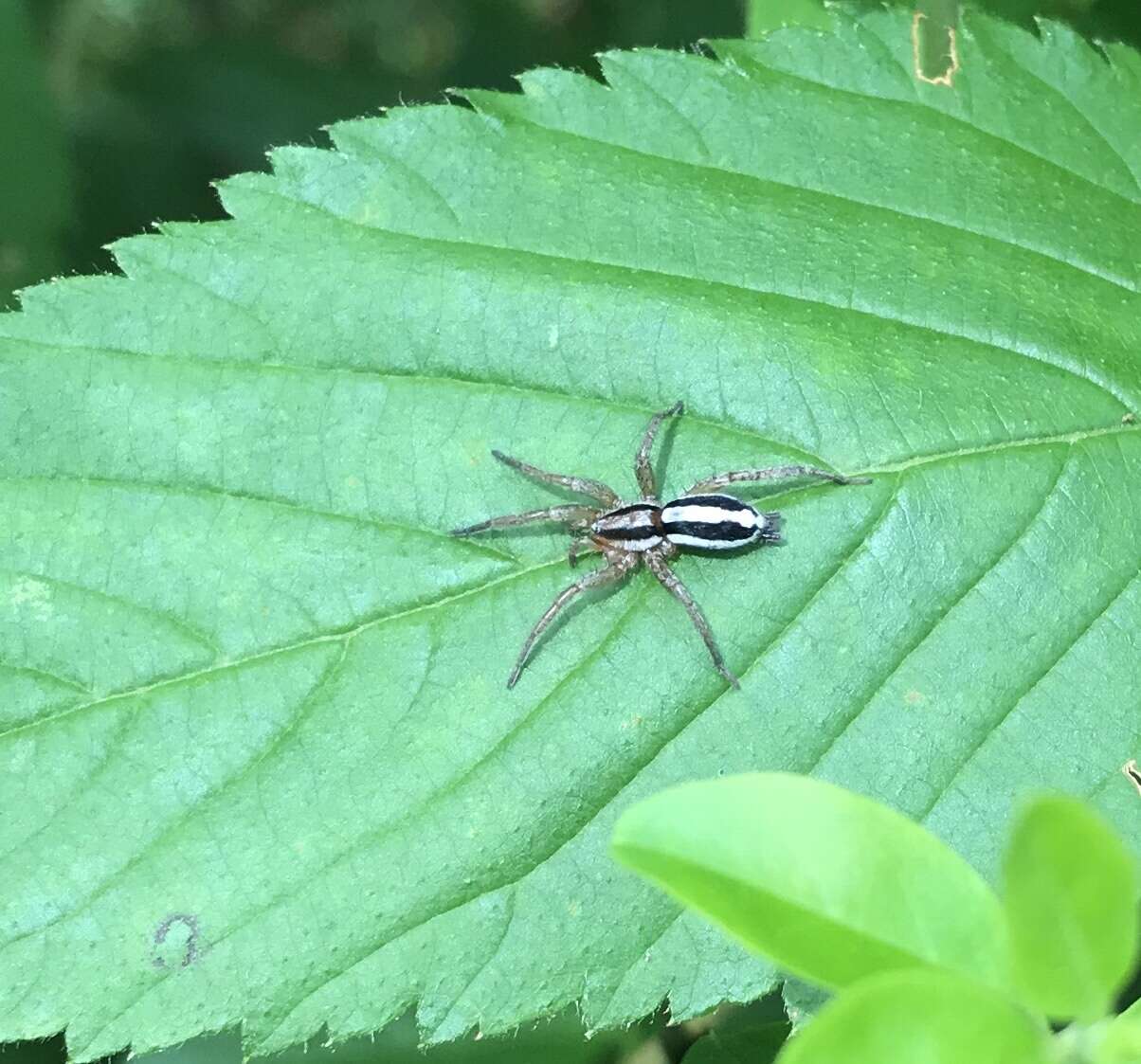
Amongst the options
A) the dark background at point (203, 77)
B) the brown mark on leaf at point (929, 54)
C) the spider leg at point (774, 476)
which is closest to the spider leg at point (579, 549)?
the spider leg at point (774, 476)

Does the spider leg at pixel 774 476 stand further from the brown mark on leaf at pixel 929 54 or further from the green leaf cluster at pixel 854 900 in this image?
the green leaf cluster at pixel 854 900

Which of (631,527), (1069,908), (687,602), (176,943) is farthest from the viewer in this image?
(631,527)

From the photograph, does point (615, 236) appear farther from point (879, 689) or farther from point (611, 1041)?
point (611, 1041)

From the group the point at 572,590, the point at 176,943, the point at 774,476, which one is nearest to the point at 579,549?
the point at 572,590

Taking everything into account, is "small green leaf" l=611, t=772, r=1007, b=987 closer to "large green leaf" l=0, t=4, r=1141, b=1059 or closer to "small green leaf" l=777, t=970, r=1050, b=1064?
"small green leaf" l=777, t=970, r=1050, b=1064

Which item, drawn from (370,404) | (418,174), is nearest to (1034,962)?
(370,404)

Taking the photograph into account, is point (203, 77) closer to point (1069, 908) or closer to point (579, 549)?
point (579, 549)
